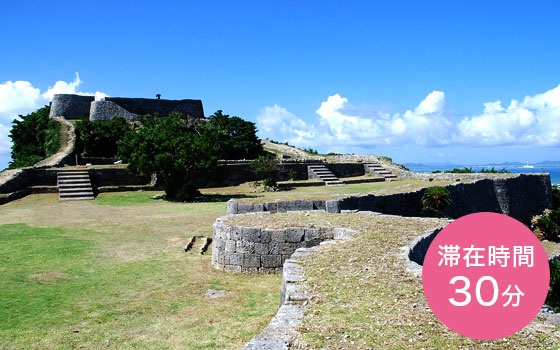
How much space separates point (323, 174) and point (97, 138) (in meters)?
17.5

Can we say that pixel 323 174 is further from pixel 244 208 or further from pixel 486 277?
pixel 486 277

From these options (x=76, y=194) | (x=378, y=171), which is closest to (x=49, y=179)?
(x=76, y=194)

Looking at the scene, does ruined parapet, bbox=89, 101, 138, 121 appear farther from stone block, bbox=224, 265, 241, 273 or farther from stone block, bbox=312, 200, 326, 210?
stone block, bbox=224, 265, 241, 273

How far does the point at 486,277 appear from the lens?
170 inches

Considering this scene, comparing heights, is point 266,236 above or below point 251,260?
above

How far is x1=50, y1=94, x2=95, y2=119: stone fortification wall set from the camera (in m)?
44.4

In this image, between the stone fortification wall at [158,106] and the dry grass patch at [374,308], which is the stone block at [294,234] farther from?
the stone fortification wall at [158,106]

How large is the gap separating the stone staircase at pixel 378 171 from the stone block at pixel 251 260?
21.9 meters

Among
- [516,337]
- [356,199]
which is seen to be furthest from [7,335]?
[356,199]

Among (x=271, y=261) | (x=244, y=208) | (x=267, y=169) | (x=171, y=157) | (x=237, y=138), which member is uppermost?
(x=237, y=138)

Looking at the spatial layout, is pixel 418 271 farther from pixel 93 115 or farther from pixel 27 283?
pixel 93 115

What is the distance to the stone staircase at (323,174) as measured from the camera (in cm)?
2783

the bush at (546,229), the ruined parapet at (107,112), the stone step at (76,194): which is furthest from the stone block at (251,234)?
the ruined parapet at (107,112)

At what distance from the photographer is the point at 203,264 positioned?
9984mm
